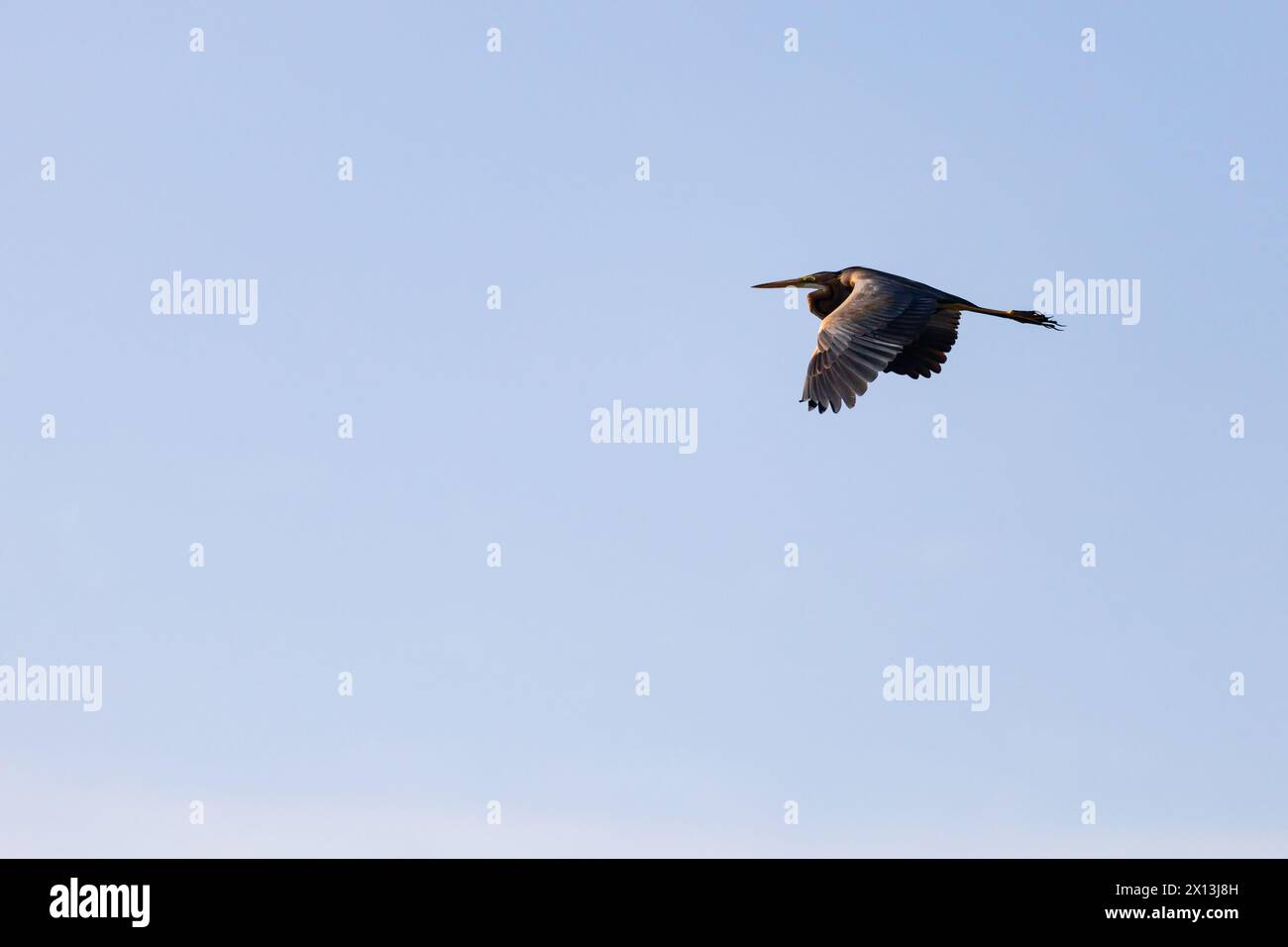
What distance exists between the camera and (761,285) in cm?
2670

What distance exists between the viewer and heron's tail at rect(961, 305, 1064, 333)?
951 inches

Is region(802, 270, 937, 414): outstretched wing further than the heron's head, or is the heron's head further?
the heron's head

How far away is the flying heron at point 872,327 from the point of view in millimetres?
20422

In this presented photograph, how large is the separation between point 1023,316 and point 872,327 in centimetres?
404

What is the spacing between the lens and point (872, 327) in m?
21.6

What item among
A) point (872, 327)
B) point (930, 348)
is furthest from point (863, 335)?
point (930, 348)

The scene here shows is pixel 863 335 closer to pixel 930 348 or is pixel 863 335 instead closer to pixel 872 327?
pixel 872 327

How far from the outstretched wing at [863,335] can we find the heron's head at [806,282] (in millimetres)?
1317
